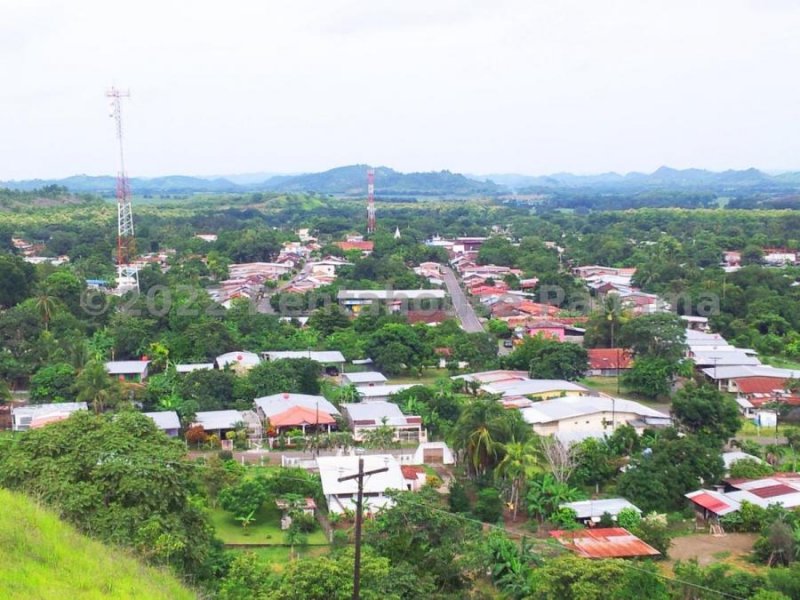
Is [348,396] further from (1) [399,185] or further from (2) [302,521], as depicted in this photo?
(1) [399,185]

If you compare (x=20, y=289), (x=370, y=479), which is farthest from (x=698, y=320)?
(x=20, y=289)

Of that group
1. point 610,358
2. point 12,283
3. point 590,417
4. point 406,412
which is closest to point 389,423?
point 406,412

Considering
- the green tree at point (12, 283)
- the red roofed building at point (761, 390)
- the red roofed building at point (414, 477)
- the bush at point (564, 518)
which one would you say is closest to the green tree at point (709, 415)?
the red roofed building at point (761, 390)

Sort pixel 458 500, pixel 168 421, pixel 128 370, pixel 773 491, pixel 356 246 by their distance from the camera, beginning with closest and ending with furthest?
pixel 458 500, pixel 773 491, pixel 168 421, pixel 128 370, pixel 356 246

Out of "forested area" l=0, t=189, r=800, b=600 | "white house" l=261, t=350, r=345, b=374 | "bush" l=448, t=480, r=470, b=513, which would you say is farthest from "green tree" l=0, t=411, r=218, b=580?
"white house" l=261, t=350, r=345, b=374

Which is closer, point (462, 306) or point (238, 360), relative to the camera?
point (238, 360)

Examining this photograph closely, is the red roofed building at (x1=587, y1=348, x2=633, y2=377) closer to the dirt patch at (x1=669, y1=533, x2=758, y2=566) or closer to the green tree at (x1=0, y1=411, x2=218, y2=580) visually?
the dirt patch at (x1=669, y1=533, x2=758, y2=566)

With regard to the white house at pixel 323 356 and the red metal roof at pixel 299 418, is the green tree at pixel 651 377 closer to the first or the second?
the white house at pixel 323 356

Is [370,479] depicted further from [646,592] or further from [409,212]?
[409,212]
